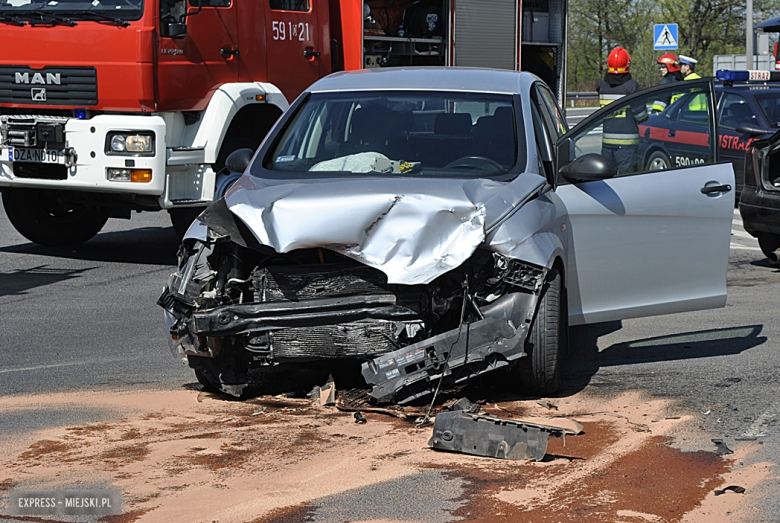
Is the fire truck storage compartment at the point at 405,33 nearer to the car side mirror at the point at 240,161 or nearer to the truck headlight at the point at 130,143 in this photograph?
the truck headlight at the point at 130,143

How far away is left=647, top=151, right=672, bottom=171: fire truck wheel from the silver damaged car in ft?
0.22

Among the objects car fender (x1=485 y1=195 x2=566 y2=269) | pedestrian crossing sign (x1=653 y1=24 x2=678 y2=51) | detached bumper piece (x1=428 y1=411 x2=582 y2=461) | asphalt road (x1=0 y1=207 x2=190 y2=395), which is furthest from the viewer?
pedestrian crossing sign (x1=653 y1=24 x2=678 y2=51)

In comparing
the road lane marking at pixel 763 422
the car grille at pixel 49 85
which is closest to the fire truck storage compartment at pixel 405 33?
the car grille at pixel 49 85

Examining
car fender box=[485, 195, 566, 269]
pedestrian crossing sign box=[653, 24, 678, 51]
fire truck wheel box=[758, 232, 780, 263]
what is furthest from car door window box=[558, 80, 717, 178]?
pedestrian crossing sign box=[653, 24, 678, 51]

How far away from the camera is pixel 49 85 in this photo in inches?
371

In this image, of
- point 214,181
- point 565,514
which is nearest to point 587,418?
point 565,514

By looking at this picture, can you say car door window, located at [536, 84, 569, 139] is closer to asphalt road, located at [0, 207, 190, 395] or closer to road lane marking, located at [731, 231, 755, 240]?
asphalt road, located at [0, 207, 190, 395]

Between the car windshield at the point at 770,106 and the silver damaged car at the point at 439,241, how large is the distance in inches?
300

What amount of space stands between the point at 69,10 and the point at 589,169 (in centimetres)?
558

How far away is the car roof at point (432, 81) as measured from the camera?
21.6ft

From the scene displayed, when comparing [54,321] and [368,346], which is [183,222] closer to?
[54,321]

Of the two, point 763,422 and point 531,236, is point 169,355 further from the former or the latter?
point 763,422

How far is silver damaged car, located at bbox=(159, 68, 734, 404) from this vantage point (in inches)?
198

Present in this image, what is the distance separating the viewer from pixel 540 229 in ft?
17.6
